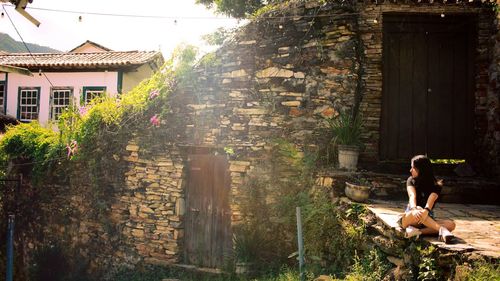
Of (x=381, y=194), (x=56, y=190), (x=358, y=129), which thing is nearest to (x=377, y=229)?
(x=381, y=194)

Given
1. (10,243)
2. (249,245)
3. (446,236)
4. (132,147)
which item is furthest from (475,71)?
(10,243)

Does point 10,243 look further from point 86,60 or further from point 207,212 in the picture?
point 86,60

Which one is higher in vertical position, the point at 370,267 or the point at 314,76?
the point at 314,76

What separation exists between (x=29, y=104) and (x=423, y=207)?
15683mm

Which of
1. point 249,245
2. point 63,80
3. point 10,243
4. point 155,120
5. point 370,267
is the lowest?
point 10,243

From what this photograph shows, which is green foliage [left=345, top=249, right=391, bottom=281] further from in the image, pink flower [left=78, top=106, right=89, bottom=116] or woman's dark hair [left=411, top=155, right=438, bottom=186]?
pink flower [left=78, top=106, right=89, bottom=116]

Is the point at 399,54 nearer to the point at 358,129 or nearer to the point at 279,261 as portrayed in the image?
the point at 358,129

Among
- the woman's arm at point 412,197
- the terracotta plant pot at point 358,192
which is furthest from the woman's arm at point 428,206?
the terracotta plant pot at point 358,192

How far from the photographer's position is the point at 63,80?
14.3m

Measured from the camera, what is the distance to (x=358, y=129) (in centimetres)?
593

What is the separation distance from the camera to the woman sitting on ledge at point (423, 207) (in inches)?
137

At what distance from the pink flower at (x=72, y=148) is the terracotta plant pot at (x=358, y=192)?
19.5ft

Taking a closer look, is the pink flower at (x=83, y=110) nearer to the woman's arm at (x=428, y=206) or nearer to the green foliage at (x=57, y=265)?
the green foliage at (x=57, y=265)

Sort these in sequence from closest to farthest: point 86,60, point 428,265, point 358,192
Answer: point 428,265
point 358,192
point 86,60
